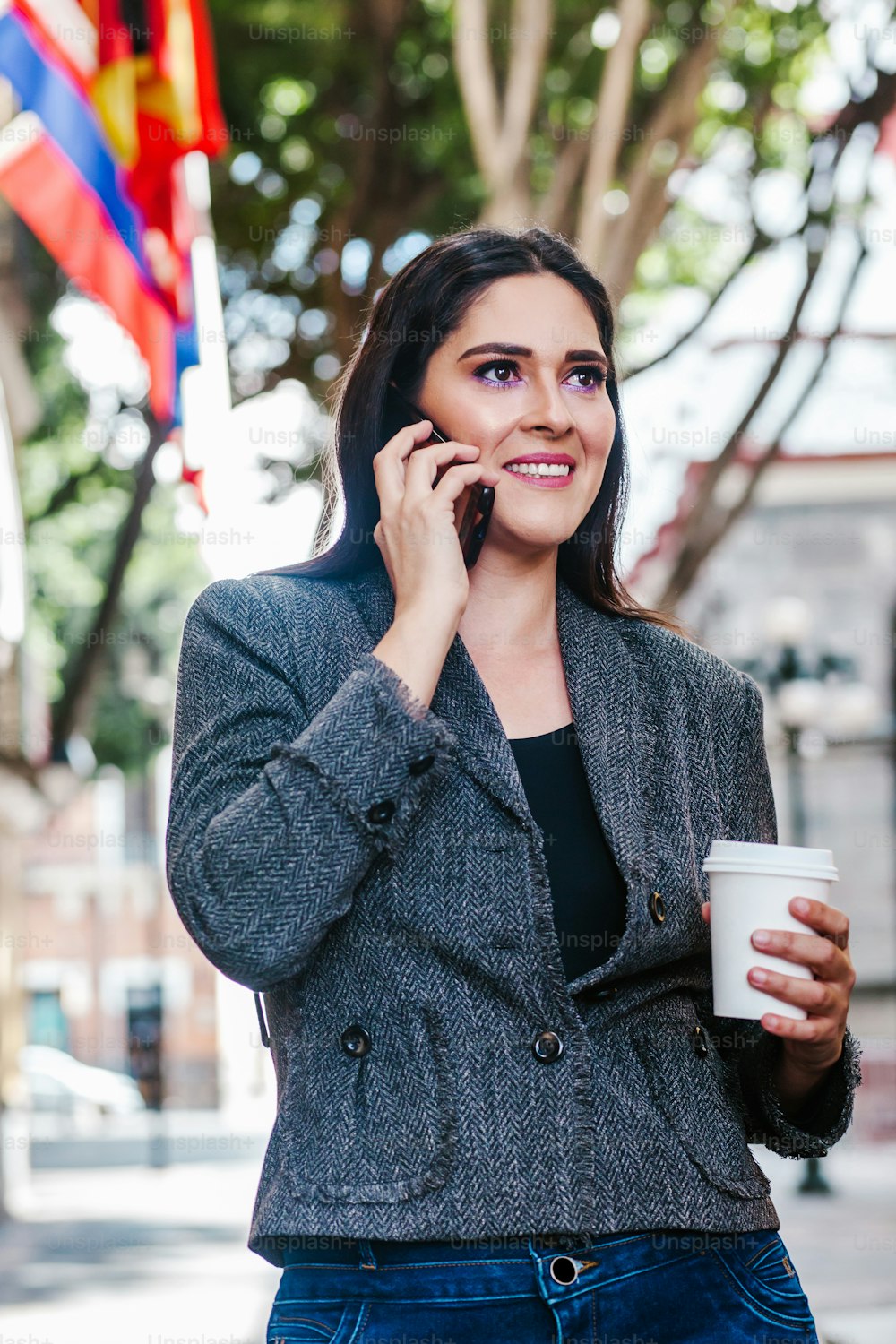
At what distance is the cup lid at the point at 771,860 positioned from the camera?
6.51 ft

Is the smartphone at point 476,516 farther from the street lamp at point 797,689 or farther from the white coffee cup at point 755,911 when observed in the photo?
the street lamp at point 797,689

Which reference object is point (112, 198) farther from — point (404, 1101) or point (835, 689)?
point (835, 689)

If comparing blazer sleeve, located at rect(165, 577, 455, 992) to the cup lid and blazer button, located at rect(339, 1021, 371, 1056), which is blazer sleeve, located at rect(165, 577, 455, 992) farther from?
the cup lid

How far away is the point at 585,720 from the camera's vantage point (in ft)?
7.35

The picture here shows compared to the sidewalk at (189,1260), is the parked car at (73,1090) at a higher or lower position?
lower

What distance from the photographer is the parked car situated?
31766 mm

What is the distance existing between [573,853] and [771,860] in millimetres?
257

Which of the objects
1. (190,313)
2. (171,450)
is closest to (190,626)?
(190,313)

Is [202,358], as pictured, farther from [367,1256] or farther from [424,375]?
[367,1256]

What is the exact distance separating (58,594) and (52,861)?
2166 centimetres

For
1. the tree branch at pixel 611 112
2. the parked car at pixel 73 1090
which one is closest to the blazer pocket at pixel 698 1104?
the tree branch at pixel 611 112

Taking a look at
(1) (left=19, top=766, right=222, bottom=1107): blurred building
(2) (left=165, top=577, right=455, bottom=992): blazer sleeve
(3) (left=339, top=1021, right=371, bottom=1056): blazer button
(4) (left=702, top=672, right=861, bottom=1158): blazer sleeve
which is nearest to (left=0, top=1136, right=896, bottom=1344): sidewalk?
(4) (left=702, top=672, right=861, bottom=1158): blazer sleeve

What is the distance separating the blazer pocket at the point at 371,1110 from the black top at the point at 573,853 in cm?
22

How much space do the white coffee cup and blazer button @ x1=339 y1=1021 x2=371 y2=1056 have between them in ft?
1.39
